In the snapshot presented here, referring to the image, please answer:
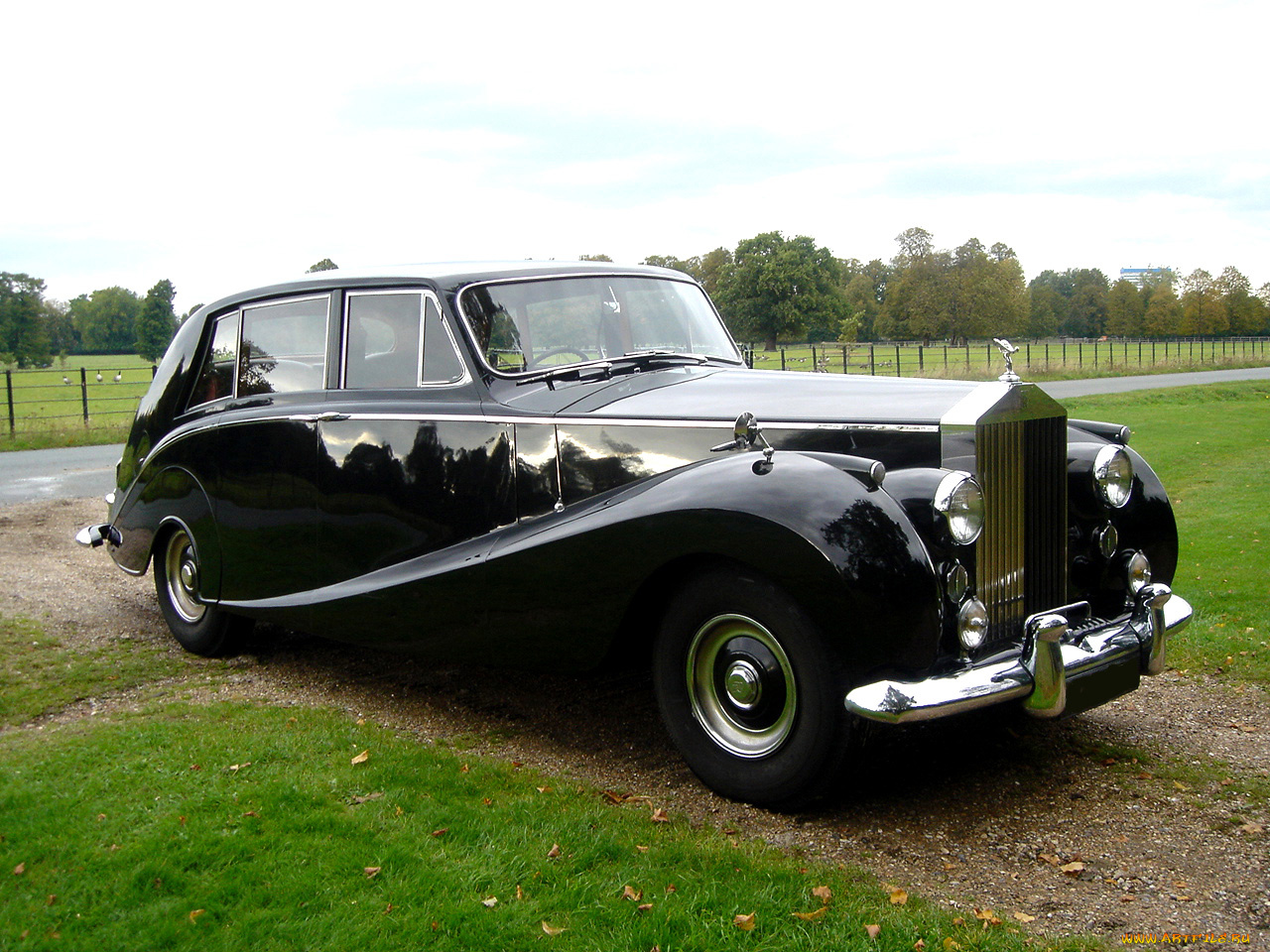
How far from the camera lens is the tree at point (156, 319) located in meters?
51.2

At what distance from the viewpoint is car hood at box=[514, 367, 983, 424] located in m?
4.05

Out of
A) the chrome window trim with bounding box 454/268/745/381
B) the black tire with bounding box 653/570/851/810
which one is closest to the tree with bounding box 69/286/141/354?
the chrome window trim with bounding box 454/268/745/381

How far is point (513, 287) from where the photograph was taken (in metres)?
4.85

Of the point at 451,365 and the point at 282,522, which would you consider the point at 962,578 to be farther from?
the point at 282,522

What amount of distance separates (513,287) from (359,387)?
Answer: 0.93 m

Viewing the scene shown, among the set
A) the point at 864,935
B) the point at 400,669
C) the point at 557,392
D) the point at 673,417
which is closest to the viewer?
the point at 864,935

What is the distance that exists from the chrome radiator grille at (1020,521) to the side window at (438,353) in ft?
7.61

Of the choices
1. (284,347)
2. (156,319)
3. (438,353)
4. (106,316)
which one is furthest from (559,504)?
(106,316)

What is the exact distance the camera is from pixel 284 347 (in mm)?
5473

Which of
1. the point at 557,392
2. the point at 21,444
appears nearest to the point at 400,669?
the point at 557,392

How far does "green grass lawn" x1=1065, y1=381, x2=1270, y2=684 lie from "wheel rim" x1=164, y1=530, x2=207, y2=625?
17.9 feet

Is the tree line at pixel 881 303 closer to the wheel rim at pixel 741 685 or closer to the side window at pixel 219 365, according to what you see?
the side window at pixel 219 365

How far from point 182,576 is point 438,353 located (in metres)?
2.51

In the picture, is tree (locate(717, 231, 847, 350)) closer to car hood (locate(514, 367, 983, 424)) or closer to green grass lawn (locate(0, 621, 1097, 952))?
car hood (locate(514, 367, 983, 424))
